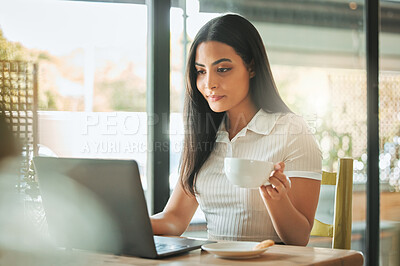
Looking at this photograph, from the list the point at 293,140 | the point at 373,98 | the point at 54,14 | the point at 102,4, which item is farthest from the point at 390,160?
the point at 54,14

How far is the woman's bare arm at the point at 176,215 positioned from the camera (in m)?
1.49

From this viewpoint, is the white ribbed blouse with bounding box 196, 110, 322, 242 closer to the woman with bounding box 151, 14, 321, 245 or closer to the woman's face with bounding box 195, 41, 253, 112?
the woman with bounding box 151, 14, 321, 245

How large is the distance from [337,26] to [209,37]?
1.43 meters

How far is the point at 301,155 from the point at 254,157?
167mm

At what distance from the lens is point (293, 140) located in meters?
1.59

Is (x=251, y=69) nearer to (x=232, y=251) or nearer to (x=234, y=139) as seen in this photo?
(x=234, y=139)

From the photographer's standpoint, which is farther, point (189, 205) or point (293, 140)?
point (189, 205)

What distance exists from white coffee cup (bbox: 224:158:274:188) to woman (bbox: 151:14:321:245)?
39 centimetres

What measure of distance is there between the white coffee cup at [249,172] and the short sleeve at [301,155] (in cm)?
43

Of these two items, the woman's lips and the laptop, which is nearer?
the laptop

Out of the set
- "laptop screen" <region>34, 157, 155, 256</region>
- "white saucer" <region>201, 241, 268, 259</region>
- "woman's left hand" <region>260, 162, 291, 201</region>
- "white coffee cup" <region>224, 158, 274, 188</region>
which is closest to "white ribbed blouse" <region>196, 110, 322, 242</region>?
"woman's left hand" <region>260, 162, 291, 201</region>

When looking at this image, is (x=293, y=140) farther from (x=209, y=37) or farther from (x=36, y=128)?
(x=36, y=128)

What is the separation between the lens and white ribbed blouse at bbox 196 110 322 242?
5.10 ft

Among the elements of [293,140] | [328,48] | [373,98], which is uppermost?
[328,48]
